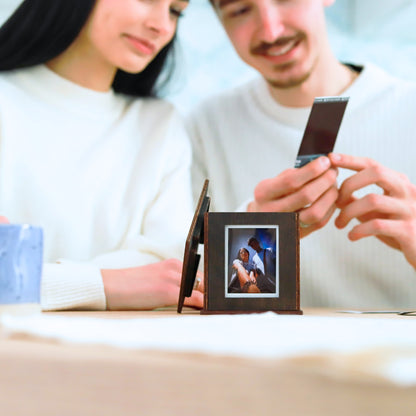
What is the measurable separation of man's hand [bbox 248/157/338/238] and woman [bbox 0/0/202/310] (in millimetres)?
313

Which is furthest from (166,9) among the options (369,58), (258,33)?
(369,58)

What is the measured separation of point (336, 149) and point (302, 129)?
0.11 metres

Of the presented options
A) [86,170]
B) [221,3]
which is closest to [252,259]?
[86,170]

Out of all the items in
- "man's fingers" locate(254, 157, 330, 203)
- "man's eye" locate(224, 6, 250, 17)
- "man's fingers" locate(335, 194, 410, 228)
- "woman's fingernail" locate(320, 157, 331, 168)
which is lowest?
"man's fingers" locate(335, 194, 410, 228)

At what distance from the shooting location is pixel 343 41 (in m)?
2.26

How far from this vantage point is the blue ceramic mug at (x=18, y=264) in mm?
550

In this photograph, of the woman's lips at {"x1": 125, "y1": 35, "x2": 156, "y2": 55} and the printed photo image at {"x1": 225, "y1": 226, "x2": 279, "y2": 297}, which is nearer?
the printed photo image at {"x1": 225, "y1": 226, "x2": 279, "y2": 297}

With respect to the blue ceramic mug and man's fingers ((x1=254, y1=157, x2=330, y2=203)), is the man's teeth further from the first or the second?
the blue ceramic mug

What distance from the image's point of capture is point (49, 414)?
284mm

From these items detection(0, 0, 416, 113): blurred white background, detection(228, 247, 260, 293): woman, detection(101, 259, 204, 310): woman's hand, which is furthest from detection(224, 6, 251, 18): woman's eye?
detection(228, 247, 260, 293): woman

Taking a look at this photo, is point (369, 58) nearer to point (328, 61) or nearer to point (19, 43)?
point (328, 61)

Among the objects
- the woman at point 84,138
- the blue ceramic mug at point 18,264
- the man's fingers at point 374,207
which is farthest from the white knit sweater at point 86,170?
the blue ceramic mug at point 18,264

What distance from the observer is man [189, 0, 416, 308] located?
1584 millimetres

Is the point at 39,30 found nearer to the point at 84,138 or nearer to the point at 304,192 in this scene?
the point at 84,138
